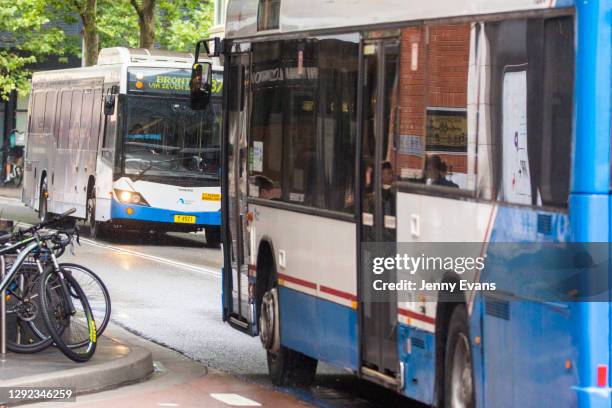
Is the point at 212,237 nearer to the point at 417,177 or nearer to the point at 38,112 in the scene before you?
the point at 38,112

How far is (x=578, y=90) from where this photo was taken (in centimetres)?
723

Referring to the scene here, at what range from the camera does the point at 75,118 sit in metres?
33.0

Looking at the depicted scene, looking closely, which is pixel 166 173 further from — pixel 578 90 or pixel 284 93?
pixel 578 90

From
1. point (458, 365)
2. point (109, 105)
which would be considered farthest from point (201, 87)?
point (109, 105)

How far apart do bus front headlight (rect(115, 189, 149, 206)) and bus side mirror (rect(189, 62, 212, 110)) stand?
1484 centimetres

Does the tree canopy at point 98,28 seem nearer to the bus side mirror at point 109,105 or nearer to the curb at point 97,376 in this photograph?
the bus side mirror at point 109,105

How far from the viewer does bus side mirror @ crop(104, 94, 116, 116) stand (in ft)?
95.7

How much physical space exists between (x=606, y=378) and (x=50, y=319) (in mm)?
5906

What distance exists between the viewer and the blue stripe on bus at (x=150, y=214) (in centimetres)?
2908

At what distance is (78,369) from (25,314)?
1085 mm

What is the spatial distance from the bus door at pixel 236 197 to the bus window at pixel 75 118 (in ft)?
63.0

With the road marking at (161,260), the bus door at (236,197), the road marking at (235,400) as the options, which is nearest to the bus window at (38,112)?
the road marking at (161,260)

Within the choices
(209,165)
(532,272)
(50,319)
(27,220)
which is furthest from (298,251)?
(27,220)

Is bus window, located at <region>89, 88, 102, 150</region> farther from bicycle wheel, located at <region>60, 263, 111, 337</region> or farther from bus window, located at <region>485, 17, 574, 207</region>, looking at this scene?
bus window, located at <region>485, 17, 574, 207</region>
